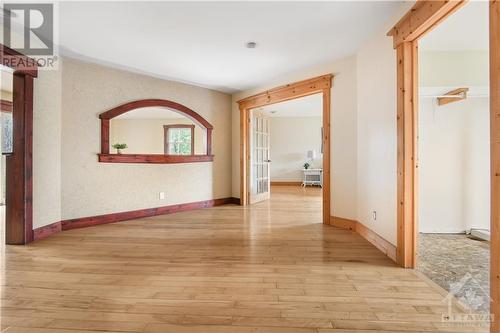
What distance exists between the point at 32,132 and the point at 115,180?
1.33 meters

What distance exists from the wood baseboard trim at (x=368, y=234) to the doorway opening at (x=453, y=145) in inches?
19.7

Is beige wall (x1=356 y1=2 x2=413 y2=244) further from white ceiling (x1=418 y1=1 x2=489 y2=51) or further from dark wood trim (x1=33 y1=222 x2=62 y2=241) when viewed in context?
dark wood trim (x1=33 y1=222 x2=62 y2=241)

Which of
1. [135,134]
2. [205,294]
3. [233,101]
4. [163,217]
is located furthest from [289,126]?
[205,294]

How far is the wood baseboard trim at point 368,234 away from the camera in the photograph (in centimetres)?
262

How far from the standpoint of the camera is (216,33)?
9.86ft

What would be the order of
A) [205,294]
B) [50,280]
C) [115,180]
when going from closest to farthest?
[205,294] → [50,280] → [115,180]

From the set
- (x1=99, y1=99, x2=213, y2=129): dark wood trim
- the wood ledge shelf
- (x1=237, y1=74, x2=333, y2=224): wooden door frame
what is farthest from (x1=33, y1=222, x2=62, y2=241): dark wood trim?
(x1=237, y1=74, x2=333, y2=224): wooden door frame

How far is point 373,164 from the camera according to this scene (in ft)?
10.1

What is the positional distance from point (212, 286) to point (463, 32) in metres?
3.55

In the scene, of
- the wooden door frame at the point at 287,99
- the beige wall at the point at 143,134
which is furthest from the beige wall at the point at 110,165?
the beige wall at the point at 143,134

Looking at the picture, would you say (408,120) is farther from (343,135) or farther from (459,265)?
(459,265)

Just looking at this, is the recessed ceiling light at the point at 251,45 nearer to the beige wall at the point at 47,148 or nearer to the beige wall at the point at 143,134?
the beige wall at the point at 47,148

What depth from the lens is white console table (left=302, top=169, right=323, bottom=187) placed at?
9359mm

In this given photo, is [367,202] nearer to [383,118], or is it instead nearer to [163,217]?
[383,118]
